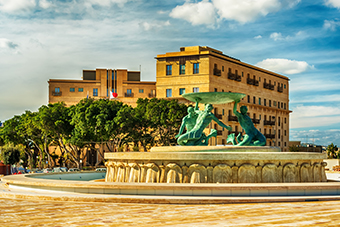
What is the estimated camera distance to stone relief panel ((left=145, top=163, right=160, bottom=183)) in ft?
55.1

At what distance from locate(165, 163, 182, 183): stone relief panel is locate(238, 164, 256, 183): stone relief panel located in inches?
81.9

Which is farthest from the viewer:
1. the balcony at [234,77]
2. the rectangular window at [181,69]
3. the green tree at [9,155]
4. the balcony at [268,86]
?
the balcony at [268,86]

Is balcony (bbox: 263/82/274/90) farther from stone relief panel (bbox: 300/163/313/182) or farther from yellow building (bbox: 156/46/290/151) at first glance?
stone relief panel (bbox: 300/163/313/182)

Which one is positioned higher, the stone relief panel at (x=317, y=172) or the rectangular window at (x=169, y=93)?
the rectangular window at (x=169, y=93)

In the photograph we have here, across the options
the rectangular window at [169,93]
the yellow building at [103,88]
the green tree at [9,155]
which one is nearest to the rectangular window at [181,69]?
the rectangular window at [169,93]

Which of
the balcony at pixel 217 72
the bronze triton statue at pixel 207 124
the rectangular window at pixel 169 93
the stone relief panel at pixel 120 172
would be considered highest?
the balcony at pixel 217 72

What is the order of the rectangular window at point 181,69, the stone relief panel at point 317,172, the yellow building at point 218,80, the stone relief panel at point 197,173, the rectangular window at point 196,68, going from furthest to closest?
1. the rectangular window at point 181,69
2. the rectangular window at point 196,68
3. the yellow building at point 218,80
4. the stone relief panel at point 317,172
5. the stone relief panel at point 197,173

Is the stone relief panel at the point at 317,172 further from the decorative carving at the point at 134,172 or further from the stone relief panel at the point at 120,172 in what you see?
the stone relief panel at the point at 120,172

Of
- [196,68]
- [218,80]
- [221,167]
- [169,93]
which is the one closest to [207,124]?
[221,167]

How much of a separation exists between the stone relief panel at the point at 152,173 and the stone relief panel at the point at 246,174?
9.43 feet

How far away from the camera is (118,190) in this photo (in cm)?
1479

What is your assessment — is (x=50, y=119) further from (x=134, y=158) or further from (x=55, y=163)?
(x=134, y=158)

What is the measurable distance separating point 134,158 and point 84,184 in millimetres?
2707

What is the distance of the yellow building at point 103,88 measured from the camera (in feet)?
228
